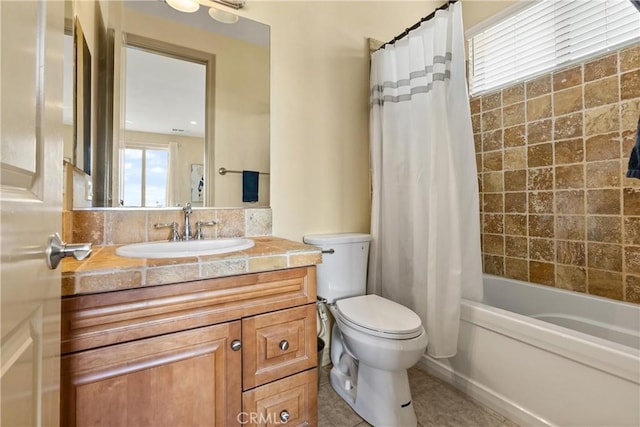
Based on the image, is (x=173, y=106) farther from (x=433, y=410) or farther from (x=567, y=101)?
(x=567, y=101)

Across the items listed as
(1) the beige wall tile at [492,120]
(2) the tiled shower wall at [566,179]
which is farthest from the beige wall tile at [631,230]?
(1) the beige wall tile at [492,120]

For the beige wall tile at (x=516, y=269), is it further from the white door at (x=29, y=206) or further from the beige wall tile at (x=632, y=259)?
the white door at (x=29, y=206)

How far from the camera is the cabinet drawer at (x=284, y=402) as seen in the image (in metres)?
1.04

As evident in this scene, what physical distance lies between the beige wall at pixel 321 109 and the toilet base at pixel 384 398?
85 centimetres

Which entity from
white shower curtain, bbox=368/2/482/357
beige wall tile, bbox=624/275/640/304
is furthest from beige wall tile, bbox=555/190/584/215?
white shower curtain, bbox=368/2/482/357

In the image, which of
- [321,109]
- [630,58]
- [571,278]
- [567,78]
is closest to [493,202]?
[571,278]

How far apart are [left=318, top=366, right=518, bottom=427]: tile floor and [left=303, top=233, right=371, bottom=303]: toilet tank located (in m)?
0.53

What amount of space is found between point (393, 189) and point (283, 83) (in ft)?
2.99

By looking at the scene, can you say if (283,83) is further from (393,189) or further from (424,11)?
(424,11)

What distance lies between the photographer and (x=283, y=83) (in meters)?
1.73

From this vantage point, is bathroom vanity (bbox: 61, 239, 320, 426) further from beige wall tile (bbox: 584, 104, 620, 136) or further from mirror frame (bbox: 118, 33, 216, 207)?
beige wall tile (bbox: 584, 104, 620, 136)

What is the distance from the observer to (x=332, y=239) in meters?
1.72

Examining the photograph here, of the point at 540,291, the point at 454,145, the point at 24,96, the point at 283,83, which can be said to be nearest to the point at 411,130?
the point at 454,145

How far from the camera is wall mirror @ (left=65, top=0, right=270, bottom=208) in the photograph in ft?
4.44
